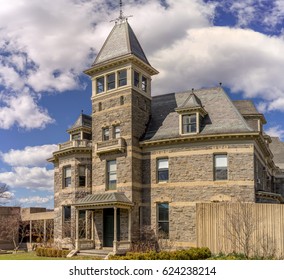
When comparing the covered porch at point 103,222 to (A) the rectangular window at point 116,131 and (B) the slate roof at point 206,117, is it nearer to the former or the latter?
(A) the rectangular window at point 116,131

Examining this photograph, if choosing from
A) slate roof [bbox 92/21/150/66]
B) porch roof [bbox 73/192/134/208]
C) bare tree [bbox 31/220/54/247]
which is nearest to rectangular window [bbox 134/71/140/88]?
slate roof [bbox 92/21/150/66]

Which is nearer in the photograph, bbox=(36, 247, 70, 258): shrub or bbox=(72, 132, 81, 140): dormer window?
bbox=(36, 247, 70, 258): shrub

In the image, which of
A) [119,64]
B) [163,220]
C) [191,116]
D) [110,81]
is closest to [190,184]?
[163,220]

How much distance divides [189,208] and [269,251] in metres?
8.59

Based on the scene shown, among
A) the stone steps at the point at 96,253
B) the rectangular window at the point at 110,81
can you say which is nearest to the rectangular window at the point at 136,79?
the rectangular window at the point at 110,81

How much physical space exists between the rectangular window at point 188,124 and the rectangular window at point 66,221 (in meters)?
11.7

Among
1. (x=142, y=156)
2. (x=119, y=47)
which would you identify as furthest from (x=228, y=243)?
(x=119, y=47)

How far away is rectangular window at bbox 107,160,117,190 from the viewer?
1232 inches

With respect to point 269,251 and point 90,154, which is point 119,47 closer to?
point 90,154

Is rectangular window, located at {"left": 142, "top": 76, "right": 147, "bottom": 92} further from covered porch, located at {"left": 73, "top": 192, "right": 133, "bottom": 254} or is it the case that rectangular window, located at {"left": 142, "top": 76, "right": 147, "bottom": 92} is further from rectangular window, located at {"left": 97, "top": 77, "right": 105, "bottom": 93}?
covered porch, located at {"left": 73, "top": 192, "right": 133, "bottom": 254}

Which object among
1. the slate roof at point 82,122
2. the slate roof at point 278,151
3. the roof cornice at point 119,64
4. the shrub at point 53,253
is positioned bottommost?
the shrub at point 53,253

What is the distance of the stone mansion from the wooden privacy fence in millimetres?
5256

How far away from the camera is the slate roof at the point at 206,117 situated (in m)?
29.1

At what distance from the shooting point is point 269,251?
827 inches
